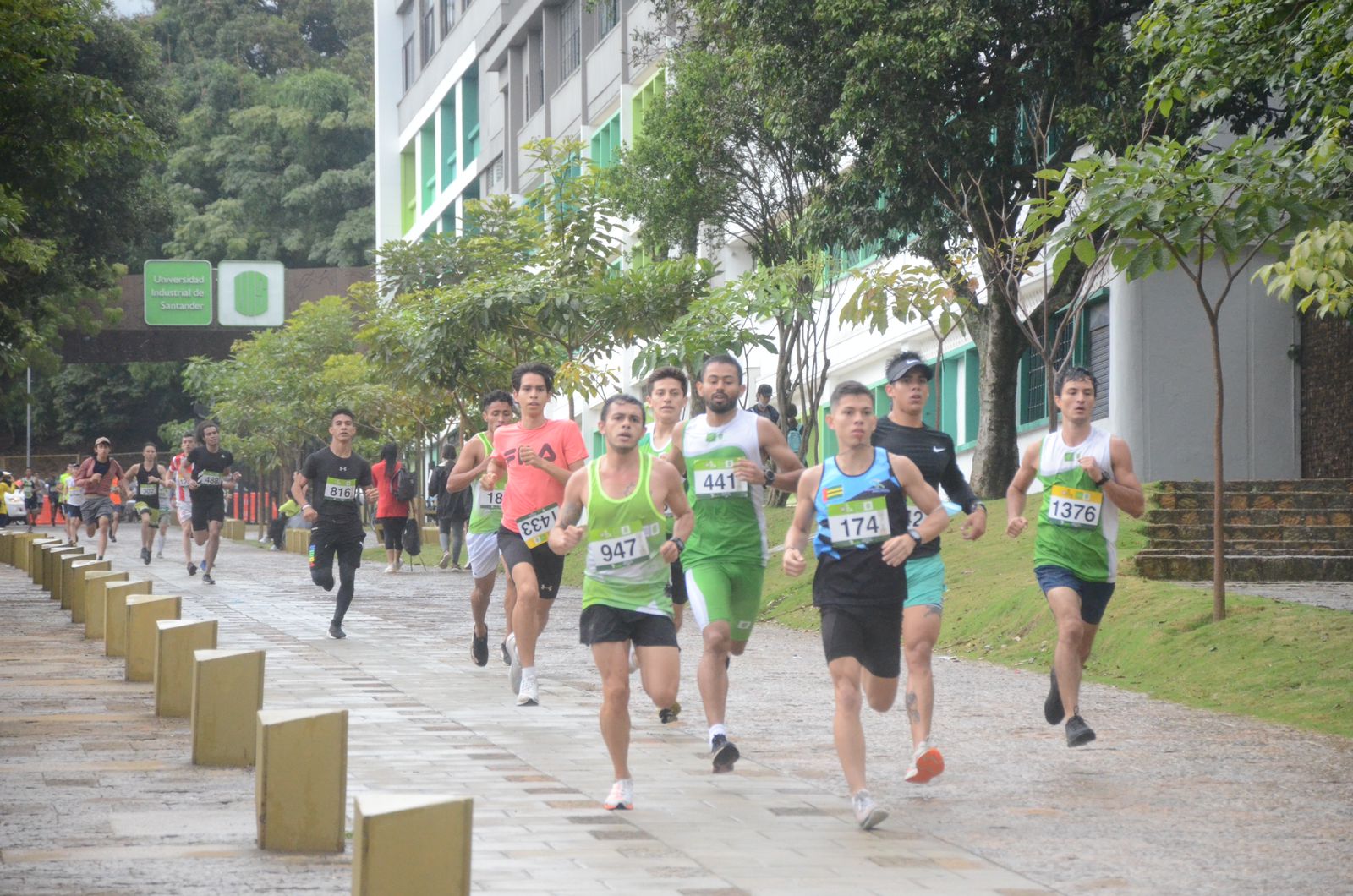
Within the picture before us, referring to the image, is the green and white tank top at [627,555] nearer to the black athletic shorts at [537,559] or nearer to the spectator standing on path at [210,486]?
the black athletic shorts at [537,559]

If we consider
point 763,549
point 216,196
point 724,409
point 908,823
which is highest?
point 216,196

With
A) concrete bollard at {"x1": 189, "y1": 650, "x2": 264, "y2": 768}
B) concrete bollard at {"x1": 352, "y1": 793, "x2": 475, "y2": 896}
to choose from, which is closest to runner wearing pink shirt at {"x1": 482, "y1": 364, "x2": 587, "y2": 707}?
concrete bollard at {"x1": 189, "y1": 650, "x2": 264, "y2": 768}

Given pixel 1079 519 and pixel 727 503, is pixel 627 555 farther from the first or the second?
pixel 1079 519

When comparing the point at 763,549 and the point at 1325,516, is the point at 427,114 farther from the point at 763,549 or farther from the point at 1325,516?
the point at 763,549

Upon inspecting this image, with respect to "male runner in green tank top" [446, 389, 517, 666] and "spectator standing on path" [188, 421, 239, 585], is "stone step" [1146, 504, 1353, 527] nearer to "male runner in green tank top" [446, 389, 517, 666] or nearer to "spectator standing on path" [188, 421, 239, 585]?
"male runner in green tank top" [446, 389, 517, 666]

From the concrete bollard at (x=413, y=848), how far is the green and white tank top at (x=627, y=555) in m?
2.99

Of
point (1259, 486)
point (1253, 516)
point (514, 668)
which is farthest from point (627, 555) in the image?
point (1259, 486)

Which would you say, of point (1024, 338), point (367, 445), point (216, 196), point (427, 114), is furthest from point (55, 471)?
point (1024, 338)

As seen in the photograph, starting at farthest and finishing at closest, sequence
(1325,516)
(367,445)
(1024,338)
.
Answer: (367,445) → (1024,338) → (1325,516)

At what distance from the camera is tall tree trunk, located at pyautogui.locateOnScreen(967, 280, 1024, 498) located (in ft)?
81.1

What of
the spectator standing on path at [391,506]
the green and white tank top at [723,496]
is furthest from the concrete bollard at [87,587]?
the green and white tank top at [723,496]

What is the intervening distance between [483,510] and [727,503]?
4.53 meters

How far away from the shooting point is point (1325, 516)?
64.2 ft

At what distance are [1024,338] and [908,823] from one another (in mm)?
18152
